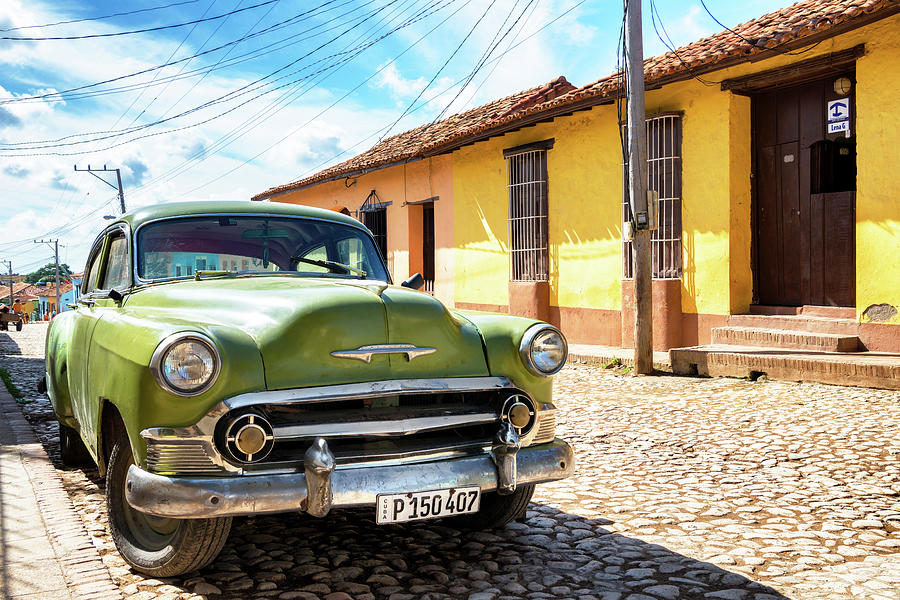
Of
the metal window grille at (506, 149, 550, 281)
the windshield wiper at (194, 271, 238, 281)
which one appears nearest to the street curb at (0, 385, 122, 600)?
the windshield wiper at (194, 271, 238, 281)

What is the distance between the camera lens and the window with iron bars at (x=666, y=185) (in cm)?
998

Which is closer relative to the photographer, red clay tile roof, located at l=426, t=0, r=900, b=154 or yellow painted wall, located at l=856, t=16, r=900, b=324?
red clay tile roof, located at l=426, t=0, r=900, b=154

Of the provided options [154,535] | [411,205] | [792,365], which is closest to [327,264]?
[154,535]

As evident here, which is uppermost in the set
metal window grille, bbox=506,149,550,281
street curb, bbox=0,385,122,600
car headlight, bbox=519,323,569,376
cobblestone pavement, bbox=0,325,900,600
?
metal window grille, bbox=506,149,550,281

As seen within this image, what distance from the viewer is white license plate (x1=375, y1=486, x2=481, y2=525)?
2.61 metres

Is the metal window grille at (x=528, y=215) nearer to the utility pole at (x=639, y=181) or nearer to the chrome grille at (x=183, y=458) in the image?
the utility pole at (x=639, y=181)

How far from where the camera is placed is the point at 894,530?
3514mm

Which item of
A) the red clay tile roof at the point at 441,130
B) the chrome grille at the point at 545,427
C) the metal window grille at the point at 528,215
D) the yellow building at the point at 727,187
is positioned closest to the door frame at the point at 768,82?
the yellow building at the point at 727,187

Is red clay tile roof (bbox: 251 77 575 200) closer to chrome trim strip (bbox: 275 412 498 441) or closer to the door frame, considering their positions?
the door frame

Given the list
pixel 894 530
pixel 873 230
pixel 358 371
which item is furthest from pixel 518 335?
pixel 873 230

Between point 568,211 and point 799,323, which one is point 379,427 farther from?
point 568,211

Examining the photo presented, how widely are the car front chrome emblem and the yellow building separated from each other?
668cm

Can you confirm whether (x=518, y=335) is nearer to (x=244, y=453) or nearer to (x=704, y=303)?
(x=244, y=453)

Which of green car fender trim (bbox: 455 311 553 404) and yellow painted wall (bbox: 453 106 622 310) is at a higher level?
yellow painted wall (bbox: 453 106 622 310)
